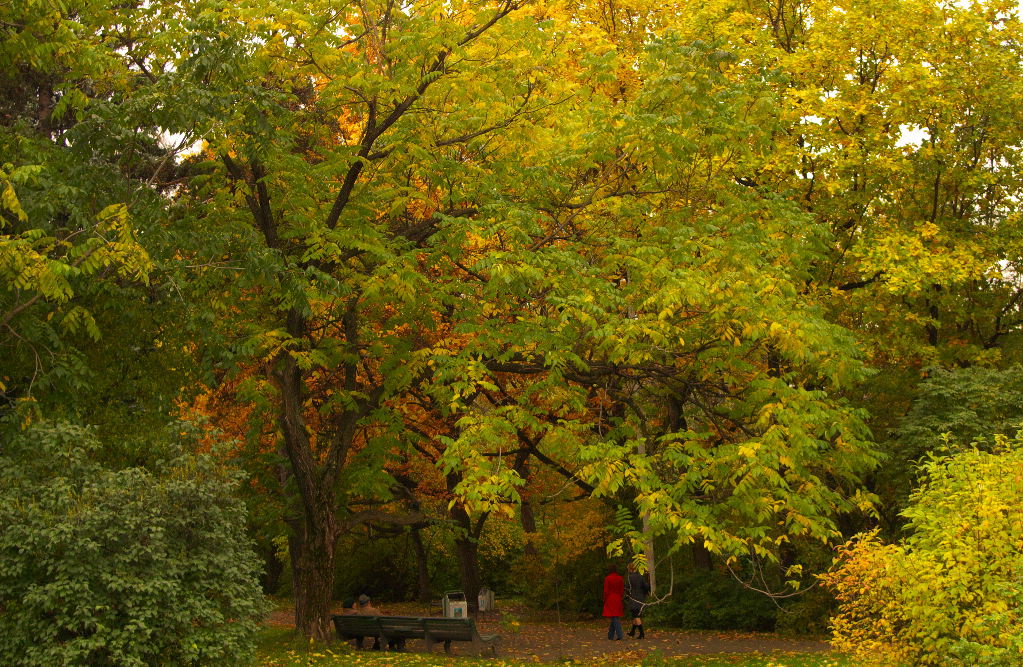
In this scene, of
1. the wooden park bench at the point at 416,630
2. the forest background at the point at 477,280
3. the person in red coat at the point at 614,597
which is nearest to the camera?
the forest background at the point at 477,280

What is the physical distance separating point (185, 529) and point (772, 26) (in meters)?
18.6

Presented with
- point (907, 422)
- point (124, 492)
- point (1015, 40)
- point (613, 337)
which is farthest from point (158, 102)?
point (1015, 40)

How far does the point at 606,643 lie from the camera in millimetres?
20250

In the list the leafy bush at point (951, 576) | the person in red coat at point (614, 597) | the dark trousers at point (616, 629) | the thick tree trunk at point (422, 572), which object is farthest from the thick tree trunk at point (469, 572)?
the leafy bush at point (951, 576)

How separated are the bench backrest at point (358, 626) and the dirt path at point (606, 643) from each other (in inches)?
61.4

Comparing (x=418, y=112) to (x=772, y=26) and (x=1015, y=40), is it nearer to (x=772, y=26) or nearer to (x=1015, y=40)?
(x=772, y=26)

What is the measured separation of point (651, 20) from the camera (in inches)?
908

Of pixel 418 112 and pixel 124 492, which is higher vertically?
pixel 418 112

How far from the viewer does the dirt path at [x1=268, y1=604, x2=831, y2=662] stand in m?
18.3

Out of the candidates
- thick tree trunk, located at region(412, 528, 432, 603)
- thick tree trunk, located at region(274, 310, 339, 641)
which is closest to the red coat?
thick tree trunk, located at region(274, 310, 339, 641)

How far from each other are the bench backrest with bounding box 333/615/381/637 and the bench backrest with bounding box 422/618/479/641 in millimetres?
918

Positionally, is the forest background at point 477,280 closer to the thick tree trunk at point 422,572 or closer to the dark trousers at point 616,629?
the dark trousers at point 616,629

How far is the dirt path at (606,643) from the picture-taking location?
18.3m

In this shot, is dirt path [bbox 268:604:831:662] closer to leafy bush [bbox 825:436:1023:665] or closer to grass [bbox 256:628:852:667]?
grass [bbox 256:628:852:667]
